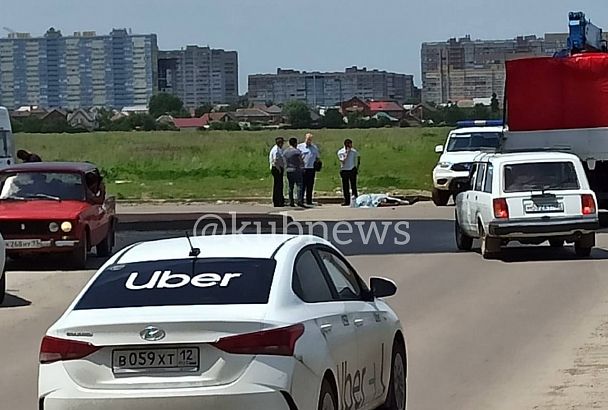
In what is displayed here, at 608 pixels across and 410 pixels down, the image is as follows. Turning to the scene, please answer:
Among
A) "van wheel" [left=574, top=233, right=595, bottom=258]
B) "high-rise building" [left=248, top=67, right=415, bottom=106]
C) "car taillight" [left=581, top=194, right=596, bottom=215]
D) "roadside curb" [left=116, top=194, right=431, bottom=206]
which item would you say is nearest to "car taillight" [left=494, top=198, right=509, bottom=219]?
"car taillight" [left=581, top=194, right=596, bottom=215]

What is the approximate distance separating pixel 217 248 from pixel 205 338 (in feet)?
3.81

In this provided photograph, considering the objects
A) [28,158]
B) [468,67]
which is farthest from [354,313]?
[468,67]

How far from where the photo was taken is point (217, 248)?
7.77 meters

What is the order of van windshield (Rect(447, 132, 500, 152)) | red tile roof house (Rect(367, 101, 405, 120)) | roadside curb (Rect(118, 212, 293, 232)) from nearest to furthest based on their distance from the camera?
1. roadside curb (Rect(118, 212, 293, 232))
2. van windshield (Rect(447, 132, 500, 152))
3. red tile roof house (Rect(367, 101, 405, 120))

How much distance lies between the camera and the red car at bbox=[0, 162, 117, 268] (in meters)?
19.6

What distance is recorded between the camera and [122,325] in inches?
267

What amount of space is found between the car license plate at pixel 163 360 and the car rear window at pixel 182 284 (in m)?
0.34

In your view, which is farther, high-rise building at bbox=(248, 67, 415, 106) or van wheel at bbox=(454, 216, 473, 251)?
high-rise building at bbox=(248, 67, 415, 106)

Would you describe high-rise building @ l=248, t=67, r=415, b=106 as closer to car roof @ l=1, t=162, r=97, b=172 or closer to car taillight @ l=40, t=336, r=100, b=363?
car roof @ l=1, t=162, r=97, b=172

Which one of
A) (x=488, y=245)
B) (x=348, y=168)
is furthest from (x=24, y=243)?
(x=348, y=168)

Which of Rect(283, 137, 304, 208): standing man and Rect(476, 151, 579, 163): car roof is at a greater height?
Rect(476, 151, 579, 163): car roof

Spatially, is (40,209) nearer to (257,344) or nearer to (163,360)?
(163,360)

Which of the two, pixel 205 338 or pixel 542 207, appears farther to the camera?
pixel 542 207

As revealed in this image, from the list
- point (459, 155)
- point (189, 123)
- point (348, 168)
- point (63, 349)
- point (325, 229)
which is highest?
point (63, 349)
